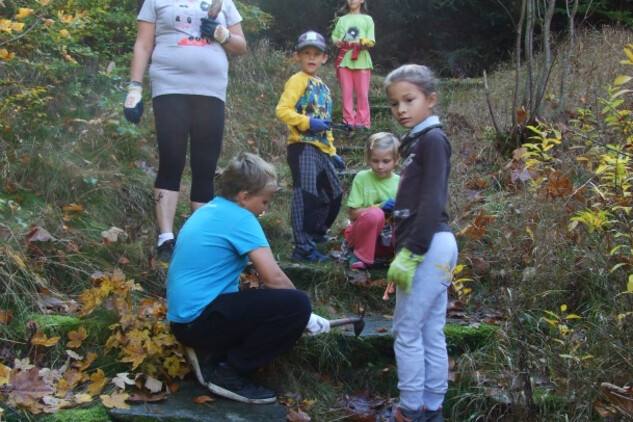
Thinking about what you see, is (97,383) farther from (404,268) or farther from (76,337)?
(404,268)

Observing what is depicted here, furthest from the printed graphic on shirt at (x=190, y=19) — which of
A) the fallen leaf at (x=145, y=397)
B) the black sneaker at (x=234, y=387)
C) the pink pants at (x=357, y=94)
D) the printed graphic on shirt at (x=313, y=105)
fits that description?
the pink pants at (x=357, y=94)

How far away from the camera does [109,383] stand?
305cm

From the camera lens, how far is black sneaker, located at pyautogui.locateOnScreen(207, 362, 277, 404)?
10.1ft

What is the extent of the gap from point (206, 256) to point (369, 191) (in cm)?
170

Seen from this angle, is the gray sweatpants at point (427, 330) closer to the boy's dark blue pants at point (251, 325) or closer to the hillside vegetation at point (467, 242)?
the hillside vegetation at point (467, 242)

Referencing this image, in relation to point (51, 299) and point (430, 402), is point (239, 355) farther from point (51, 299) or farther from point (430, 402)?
point (51, 299)

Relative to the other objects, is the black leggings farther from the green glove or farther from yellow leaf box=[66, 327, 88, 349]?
the green glove

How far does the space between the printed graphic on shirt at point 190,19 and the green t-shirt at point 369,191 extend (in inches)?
53.1

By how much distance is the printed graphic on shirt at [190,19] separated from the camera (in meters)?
4.11

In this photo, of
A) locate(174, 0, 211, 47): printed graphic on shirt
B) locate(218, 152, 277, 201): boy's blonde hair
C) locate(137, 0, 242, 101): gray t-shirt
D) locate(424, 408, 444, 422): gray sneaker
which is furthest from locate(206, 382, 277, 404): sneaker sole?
locate(174, 0, 211, 47): printed graphic on shirt

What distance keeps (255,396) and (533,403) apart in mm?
1224

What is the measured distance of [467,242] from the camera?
4461 mm

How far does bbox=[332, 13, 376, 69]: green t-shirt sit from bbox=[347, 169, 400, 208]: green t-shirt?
342 centimetres

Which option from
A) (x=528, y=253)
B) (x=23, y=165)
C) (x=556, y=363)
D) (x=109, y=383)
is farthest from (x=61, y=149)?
(x=556, y=363)
